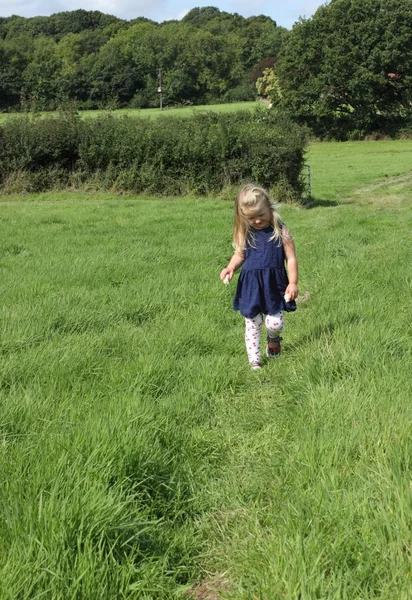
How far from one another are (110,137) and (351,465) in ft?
60.9

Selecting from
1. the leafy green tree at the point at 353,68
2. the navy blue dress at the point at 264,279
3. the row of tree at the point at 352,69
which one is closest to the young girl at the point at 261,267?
the navy blue dress at the point at 264,279

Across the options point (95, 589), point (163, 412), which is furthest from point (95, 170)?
point (95, 589)

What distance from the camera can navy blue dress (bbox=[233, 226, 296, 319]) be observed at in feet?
14.8

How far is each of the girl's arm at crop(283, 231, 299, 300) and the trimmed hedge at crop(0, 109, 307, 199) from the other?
13.9 meters

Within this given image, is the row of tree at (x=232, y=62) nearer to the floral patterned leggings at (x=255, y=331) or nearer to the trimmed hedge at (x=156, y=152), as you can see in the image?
the trimmed hedge at (x=156, y=152)

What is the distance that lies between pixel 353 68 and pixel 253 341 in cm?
5542

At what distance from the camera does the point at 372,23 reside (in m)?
52.4

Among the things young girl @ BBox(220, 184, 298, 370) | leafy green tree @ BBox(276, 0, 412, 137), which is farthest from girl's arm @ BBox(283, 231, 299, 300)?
leafy green tree @ BBox(276, 0, 412, 137)

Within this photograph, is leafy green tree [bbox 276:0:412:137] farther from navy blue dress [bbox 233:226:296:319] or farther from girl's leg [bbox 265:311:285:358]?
girl's leg [bbox 265:311:285:358]

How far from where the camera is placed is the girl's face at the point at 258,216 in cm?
438

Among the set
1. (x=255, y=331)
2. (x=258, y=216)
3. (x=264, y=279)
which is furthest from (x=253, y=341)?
(x=258, y=216)

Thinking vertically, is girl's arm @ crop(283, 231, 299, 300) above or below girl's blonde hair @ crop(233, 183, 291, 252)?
below

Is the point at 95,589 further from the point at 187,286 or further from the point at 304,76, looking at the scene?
the point at 304,76

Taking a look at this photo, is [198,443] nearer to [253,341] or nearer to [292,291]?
[253,341]
